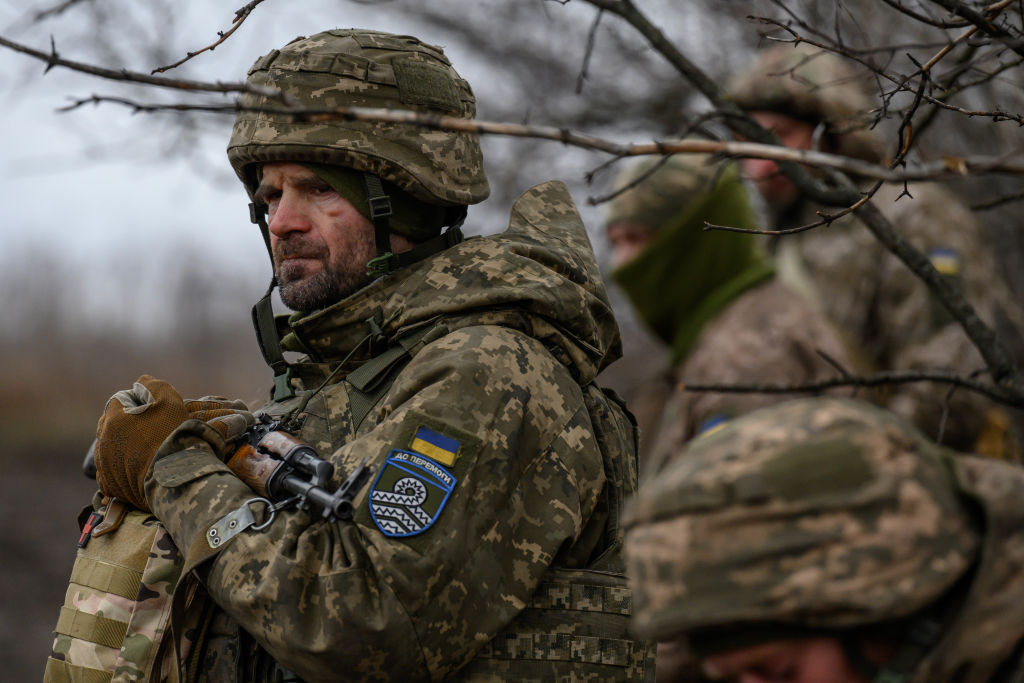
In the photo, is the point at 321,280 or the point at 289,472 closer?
the point at 289,472

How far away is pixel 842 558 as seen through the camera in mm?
1570

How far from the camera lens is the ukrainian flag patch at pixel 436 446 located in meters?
2.64

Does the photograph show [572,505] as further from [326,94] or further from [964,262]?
[964,262]

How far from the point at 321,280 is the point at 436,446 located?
2.70 feet

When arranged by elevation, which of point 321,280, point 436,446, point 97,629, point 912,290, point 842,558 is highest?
point 912,290

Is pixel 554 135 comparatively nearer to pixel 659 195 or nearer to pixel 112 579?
pixel 112 579

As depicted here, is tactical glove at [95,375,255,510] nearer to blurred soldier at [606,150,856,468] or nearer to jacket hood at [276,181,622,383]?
jacket hood at [276,181,622,383]

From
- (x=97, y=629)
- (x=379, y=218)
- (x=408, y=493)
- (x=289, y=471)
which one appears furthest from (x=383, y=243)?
(x=97, y=629)

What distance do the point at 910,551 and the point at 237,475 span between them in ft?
6.07

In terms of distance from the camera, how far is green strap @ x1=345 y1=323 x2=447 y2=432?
2.99 m

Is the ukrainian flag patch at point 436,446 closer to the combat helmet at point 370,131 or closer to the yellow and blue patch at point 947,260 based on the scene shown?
the combat helmet at point 370,131

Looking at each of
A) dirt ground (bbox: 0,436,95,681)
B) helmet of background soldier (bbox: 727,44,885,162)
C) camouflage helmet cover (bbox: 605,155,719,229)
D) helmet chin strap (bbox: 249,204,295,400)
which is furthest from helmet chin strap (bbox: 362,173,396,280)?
dirt ground (bbox: 0,436,95,681)

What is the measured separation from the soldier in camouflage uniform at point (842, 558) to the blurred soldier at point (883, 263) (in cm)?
371

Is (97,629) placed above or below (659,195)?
below
